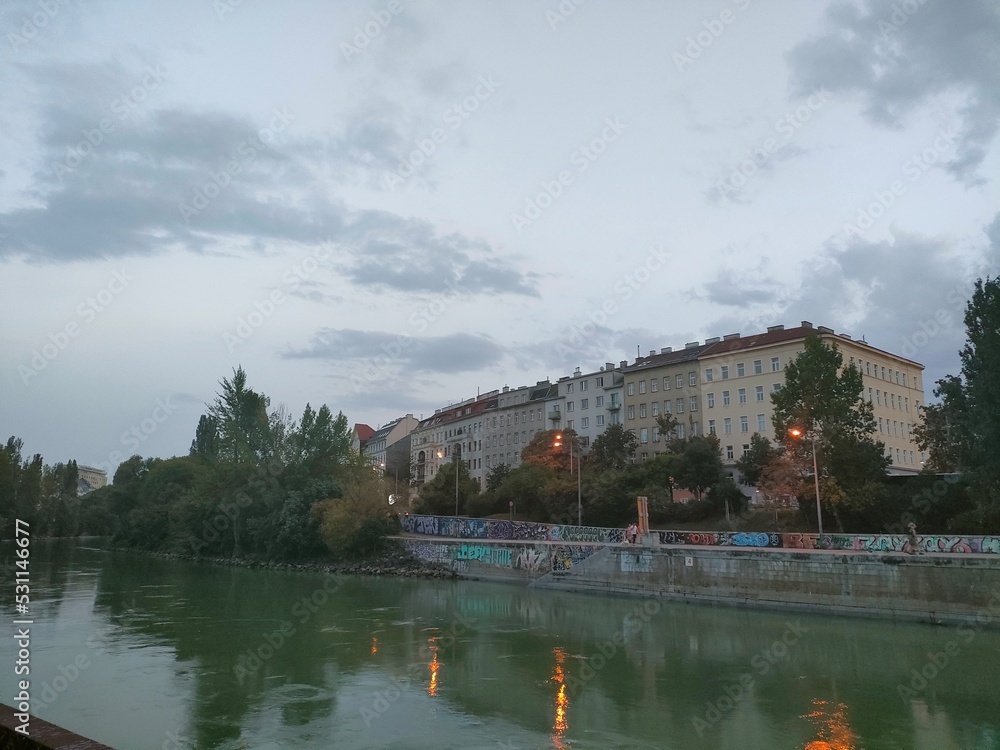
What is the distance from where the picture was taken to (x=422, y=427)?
120m

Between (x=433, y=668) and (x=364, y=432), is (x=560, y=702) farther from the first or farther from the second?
(x=364, y=432)

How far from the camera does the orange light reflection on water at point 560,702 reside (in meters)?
16.1

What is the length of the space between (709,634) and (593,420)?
189 feet

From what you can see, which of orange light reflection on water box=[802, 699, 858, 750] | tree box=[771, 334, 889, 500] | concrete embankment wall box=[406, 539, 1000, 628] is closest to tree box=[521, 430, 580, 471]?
concrete embankment wall box=[406, 539, 1000, 628]

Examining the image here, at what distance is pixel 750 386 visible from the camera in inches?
2849

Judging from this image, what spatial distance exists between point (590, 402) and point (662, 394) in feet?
33.8

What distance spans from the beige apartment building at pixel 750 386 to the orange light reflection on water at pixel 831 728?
51490 mm

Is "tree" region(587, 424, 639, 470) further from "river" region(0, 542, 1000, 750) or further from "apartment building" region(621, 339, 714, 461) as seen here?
"river" region(0, 542, 1000, 750)

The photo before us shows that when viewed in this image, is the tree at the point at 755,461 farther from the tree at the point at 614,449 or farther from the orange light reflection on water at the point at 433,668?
the orange light reflection on water at the point at 433,668

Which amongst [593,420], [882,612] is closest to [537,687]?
[882,612]

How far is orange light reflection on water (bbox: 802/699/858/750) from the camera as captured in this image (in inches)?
618

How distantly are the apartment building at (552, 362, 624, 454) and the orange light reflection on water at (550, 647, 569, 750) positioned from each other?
191 feet

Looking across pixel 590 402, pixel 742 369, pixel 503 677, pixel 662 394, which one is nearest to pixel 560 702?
pixel 503 677

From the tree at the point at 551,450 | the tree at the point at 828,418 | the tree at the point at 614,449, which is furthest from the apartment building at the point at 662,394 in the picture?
the tree at the point at 828,418
